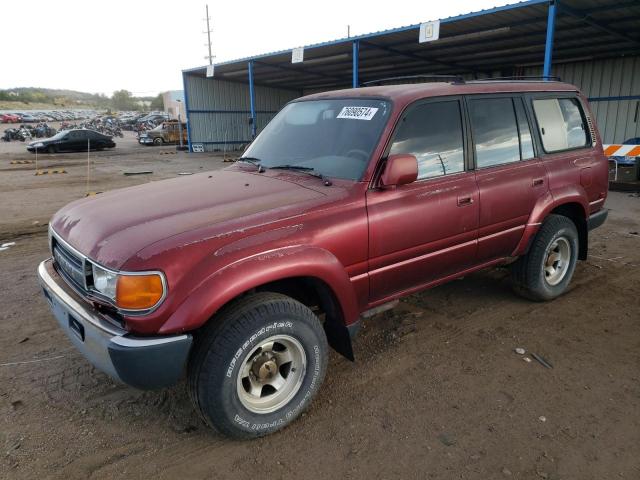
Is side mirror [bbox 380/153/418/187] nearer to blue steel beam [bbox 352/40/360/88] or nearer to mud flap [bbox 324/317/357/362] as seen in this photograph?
mud flap [bbox 324/317/357/362]

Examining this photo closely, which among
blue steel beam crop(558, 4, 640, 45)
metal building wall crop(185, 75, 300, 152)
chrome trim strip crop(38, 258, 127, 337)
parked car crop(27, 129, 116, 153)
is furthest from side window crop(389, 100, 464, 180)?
metal building wall crop(185, 75, 300, 152)

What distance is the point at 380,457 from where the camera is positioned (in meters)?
2.51

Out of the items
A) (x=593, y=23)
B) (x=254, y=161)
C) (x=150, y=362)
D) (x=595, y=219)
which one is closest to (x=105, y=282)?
(x=150, y=362)

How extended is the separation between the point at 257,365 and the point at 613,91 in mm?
20636

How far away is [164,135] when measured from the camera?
31.5m

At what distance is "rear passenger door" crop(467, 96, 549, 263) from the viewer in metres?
3.62

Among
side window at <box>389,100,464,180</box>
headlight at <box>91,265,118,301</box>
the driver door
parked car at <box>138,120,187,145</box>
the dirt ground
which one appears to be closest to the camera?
headlight at <box>91,265,118,301</box>

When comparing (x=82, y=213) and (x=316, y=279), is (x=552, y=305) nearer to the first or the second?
(x=316, y=279)

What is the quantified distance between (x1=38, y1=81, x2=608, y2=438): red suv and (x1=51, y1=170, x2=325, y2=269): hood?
14 millimetres

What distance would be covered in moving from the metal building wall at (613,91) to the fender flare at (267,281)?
63.9 ft

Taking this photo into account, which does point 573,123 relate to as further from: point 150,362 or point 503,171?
point 150,362

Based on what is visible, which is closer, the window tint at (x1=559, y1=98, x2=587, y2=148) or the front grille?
the front grille

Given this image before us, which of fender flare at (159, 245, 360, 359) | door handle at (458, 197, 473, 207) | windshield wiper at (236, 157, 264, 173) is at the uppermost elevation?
windshield wiper at (236, 157, 264, 173)

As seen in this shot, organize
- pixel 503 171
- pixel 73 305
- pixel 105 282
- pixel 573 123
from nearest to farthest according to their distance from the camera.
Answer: pixel 105 282, pixel 73 305, pixel 503 171, pixel 573 123
